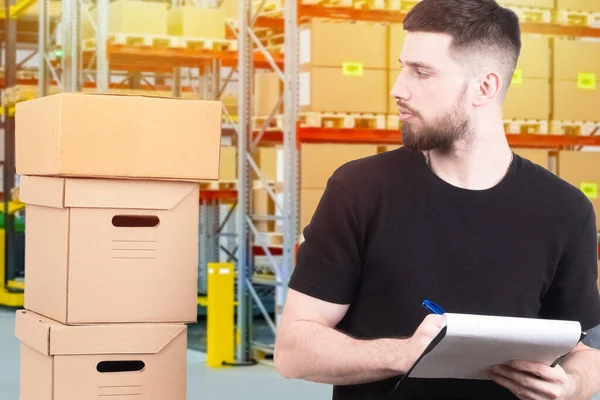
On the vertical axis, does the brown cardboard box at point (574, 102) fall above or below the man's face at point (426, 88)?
above

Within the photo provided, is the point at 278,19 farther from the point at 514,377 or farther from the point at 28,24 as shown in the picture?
the point at 28,24

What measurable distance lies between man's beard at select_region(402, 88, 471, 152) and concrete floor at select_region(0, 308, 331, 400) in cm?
446

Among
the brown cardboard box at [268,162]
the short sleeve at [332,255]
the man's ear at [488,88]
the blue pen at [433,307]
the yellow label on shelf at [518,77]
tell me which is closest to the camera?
the blue pen at [433,307]

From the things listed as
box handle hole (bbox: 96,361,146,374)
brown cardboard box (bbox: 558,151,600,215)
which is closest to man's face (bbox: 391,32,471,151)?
box handle hole (bbox: 96,361,146,374)

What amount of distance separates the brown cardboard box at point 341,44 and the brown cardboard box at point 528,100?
3.69ft

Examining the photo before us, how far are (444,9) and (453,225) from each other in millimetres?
465

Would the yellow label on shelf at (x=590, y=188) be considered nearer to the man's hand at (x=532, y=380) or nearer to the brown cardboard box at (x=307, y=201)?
the brown cardboard box at (x=307, y=201)

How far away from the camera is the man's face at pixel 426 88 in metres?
2.27

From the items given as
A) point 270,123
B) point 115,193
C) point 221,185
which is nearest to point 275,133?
point 270,123

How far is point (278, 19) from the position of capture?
27.9 ft

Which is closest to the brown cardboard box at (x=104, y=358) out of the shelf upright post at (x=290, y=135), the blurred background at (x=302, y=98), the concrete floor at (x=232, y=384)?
the concrete floor at (x=232, y=384)

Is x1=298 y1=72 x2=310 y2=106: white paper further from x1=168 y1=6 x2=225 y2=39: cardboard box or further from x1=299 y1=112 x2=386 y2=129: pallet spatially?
x1=168 y1=6 x2=225 y2=39: cardboard box

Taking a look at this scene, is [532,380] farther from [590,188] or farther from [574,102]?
[574,102]

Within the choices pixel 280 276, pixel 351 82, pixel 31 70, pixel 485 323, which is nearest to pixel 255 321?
pixel 280 276
